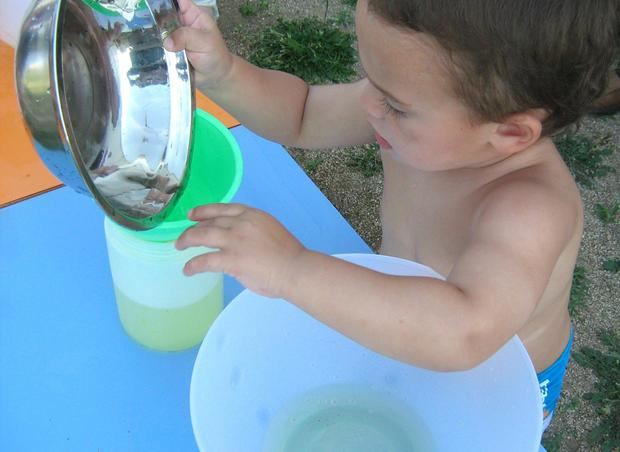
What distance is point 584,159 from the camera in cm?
164

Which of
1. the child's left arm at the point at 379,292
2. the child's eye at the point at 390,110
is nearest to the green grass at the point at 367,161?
the child's eye at the point at 390,110

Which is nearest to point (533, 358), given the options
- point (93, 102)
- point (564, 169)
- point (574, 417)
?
point (564, 169)

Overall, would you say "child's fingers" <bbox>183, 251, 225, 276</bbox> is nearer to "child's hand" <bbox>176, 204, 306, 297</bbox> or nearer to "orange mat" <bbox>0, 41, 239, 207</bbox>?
"child's hand" <bbox>176, 204, 306, 297</bbox>

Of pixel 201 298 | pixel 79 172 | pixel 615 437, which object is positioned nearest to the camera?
pixel 79 172

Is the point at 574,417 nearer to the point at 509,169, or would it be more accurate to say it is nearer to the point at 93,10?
the point at 509,169

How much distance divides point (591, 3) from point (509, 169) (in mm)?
219

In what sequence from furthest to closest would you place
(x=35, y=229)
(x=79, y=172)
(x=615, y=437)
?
(x=615, y=437) → (x=35, y=229) → (x=79, y=172)

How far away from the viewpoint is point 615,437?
122 centimetres

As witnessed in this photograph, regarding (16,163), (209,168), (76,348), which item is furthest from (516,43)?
(16,163)

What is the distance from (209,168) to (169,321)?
174 mm

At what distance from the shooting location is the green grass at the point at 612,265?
57.5 inches

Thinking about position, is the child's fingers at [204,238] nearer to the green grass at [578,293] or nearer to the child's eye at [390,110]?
the child's eye at [390,110]

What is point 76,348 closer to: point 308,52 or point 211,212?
point 211,212

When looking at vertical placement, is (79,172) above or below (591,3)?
below
